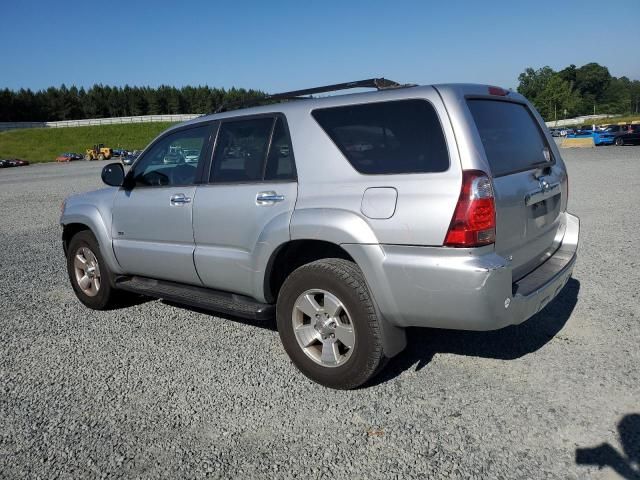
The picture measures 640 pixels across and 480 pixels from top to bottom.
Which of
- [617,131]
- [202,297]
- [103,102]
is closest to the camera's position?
[202,297]

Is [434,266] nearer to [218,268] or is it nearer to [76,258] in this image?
[218,268]

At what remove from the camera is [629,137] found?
31.8 metres

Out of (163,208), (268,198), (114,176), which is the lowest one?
(163,208)

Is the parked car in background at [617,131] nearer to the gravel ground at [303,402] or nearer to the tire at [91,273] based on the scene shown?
the gravel ground at [303,402]

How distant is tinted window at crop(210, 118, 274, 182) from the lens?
386 centimetres

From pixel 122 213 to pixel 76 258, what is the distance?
1082 mm

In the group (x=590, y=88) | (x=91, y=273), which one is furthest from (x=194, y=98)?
(x=91, y=273)

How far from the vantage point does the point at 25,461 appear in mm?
2824

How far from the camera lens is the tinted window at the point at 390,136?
3.03 metres

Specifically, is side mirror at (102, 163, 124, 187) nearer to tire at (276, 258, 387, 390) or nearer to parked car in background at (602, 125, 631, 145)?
tire at (276, 258, 387, 390)

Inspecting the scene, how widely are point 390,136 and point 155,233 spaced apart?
235 centimetres

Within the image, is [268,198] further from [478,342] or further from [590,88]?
[590,88]

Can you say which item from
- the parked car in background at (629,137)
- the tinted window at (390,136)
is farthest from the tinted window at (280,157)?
the parked car in background at (629,137)

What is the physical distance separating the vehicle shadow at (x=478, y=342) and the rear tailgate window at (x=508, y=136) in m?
1.38
